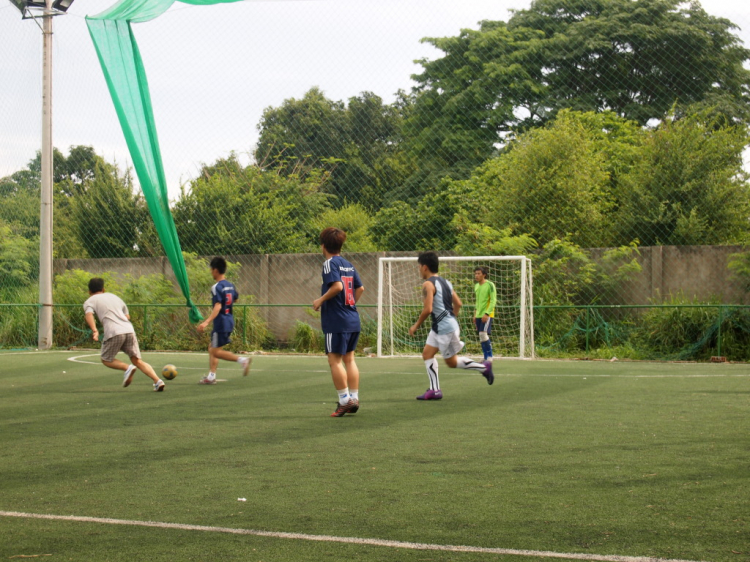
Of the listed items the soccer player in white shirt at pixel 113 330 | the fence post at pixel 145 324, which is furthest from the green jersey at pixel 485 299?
the fence post at pixel 145 324

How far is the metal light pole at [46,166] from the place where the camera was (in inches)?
782

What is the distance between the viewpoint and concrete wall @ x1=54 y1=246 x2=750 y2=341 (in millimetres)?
17969

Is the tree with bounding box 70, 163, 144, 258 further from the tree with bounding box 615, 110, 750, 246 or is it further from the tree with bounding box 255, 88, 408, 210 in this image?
the tree with bounding box 615, 110, 750, 246

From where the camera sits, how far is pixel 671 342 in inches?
682

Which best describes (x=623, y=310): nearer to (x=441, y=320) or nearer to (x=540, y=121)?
(x=441, y=320)

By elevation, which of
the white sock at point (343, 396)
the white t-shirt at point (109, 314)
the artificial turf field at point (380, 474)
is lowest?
the artificial turf field at point (380, 474)

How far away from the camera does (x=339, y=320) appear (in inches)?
324

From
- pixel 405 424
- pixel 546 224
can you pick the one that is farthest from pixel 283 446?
pixel 546 224

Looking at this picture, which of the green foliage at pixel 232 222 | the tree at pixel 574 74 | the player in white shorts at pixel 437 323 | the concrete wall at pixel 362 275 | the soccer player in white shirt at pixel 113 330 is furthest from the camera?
the tree at pixel 574 74

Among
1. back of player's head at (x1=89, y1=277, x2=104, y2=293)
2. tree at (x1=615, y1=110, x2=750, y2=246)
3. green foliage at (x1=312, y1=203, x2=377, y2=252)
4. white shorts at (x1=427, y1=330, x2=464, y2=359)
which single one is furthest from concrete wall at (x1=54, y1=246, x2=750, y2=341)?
white shorts at (x1=427, y1=330, x2=464, y2=359)

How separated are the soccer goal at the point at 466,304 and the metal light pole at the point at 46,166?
26.0 feet

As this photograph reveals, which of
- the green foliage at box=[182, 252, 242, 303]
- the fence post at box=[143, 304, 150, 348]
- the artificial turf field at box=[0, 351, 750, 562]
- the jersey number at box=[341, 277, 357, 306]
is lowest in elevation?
the artificial turf field at box=[0, 351, 750, 562]

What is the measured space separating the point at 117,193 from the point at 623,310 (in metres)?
17.0

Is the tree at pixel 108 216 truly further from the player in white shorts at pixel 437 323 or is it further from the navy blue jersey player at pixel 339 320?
the navy blue jersey player at pixel 339 320
